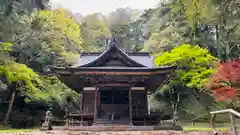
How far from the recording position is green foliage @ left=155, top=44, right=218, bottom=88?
20.6 m

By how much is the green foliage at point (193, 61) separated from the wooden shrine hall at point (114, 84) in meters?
3.82

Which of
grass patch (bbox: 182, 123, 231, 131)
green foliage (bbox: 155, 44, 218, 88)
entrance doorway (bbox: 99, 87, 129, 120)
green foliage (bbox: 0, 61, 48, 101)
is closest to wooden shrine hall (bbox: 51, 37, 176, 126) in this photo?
entrance doorway (bbox: 99, 87, 129, 120)

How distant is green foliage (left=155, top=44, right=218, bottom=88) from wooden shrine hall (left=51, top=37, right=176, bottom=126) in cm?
382

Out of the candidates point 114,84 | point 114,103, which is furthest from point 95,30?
point 114,84

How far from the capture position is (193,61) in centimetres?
2147

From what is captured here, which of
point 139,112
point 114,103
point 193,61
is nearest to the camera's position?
point 139,112

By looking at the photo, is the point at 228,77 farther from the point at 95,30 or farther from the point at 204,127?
the point at 95,30

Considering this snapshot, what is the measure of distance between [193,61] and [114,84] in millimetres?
8517

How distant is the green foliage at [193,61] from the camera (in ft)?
67.5

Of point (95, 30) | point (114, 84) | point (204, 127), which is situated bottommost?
point (204, 127)

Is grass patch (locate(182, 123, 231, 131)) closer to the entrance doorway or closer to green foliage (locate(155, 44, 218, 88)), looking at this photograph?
green foliage (locate(155, 44, 218, 88))

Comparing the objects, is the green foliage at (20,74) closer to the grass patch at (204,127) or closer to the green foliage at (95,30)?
the grass patch at (204,127)

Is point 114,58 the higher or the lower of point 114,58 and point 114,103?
the higher

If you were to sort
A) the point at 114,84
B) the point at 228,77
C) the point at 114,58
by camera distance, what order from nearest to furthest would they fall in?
the point at 228,77
the point at 114,84
the point at 114,58
